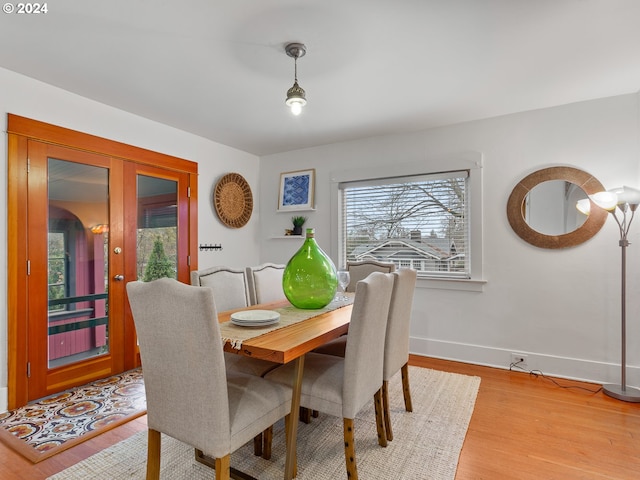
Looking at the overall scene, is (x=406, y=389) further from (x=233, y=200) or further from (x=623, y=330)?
(x=233, y=200)

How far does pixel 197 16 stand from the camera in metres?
1.78

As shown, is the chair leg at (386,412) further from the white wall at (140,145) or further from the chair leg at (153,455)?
the white wall at (140,145)

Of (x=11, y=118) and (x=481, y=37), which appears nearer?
(x=481, y=37)

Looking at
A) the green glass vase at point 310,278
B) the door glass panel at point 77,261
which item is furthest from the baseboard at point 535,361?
the door glass panel at point 77,261

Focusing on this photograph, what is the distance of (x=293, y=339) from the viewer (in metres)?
1.51

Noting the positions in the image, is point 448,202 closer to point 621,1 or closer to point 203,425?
point 621,1

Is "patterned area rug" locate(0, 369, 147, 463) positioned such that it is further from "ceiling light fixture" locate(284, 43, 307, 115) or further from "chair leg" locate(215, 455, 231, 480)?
"ceiling light fixture" locate(284, 43, 307, 115)

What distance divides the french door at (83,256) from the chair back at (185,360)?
66.6 inches

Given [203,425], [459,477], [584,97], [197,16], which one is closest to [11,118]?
[197,16]

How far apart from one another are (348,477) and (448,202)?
2.67 m

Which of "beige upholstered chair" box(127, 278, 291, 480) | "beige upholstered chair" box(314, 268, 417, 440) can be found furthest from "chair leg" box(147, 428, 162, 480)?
"beige upholstered chair" box(314, 268, 417, 440)

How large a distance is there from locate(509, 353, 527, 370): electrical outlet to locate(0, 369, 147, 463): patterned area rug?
3059 millimetres

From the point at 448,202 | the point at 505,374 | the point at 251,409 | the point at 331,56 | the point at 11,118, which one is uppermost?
the point at 331,56

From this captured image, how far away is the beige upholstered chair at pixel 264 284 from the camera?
2.67 m
